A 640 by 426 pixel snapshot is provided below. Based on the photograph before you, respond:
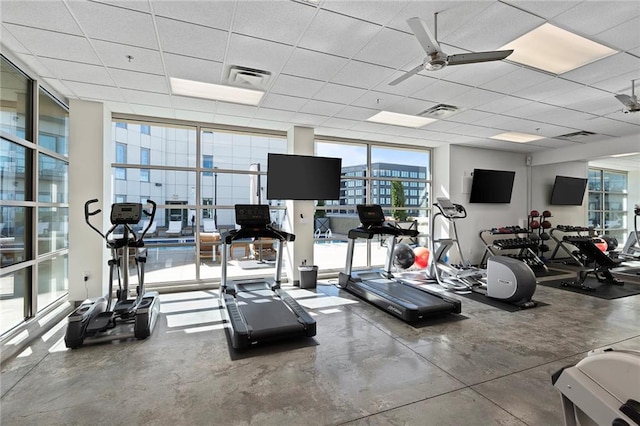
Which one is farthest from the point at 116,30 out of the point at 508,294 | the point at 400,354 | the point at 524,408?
the point at 508,294

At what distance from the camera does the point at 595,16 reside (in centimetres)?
267

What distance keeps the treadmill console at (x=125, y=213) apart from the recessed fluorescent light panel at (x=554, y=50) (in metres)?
4.54

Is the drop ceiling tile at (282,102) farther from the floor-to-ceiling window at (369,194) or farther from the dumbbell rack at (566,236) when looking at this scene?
the dumbbell rack at (566,236)

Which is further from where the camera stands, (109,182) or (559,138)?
(559,138)

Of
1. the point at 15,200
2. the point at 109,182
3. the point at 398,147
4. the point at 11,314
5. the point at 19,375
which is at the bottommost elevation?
the point at 19,375

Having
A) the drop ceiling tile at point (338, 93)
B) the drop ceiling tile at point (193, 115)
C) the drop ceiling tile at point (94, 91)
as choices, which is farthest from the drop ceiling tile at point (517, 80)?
the drop ceiling tile at point (94, 91)

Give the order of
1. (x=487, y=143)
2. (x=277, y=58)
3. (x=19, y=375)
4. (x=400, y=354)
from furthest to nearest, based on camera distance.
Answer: (x=487, y=143) < (x=277, y=58) < (x=400, y=354) < (x=19, y=375)

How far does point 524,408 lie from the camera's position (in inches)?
92.2

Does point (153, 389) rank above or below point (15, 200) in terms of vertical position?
below

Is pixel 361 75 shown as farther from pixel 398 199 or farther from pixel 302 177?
pixel 398 199

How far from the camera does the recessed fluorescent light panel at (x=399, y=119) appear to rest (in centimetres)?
561

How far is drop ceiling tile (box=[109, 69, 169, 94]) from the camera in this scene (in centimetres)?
378

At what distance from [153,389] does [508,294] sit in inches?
188

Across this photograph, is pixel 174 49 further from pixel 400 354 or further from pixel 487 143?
pixel 487 143
